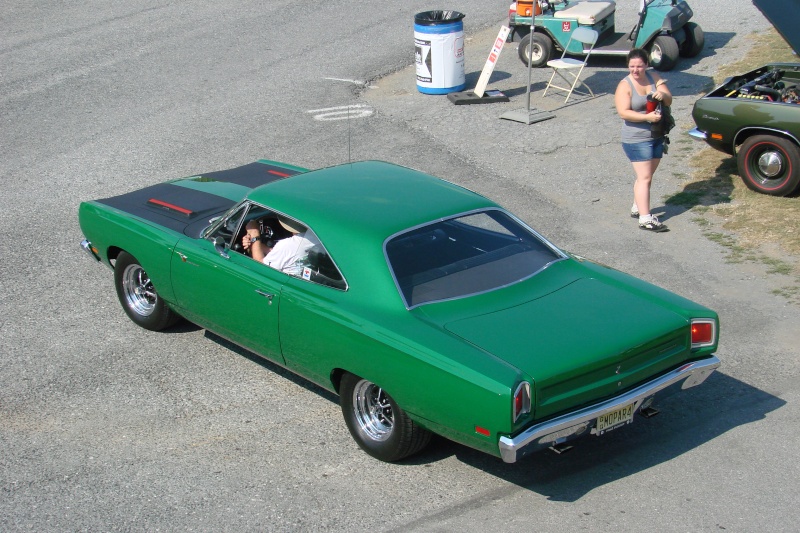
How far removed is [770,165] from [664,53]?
15.7 ft

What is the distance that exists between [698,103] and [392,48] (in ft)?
26.0

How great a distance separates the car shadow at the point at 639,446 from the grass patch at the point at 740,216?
1782 millimetres

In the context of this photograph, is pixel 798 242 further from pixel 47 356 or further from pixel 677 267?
pixel 47 356

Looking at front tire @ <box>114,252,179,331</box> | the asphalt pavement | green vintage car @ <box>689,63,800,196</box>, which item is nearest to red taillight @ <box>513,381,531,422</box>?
the asphalt pavement

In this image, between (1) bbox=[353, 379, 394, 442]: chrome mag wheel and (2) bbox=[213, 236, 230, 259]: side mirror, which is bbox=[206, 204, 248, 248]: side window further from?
(1) bbox=[353, 379, 394, 442]: chrome mag wheel

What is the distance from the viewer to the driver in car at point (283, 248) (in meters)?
→ 5.88

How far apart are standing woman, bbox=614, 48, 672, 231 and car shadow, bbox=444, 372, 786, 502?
3097 mm

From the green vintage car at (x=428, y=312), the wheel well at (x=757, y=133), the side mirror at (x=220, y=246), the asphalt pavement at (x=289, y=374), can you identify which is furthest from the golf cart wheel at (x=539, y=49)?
the side mirror at (x=220, y=246)

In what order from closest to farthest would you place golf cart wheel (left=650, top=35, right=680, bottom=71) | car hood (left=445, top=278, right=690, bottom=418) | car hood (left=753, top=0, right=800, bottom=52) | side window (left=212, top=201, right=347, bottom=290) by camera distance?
car hood (left=445, top=278, right=690, bottom=418) < side window (left=212, top=201, right=347, bottom=290) < car hood (left=753, top=0, right=800, bottom=52) < golf cart wheel (left=650, top=35, right=680, bottom=71)

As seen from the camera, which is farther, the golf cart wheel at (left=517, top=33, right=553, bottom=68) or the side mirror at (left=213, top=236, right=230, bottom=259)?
the golf cart wheel at (left=517, top=33, right=553, bottom=68)

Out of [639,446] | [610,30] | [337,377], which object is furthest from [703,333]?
[610,30]

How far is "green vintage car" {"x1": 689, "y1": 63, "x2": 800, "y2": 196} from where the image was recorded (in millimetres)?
9266

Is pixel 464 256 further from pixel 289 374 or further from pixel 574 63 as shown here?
pixel 574 63

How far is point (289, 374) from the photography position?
21.7 ft
